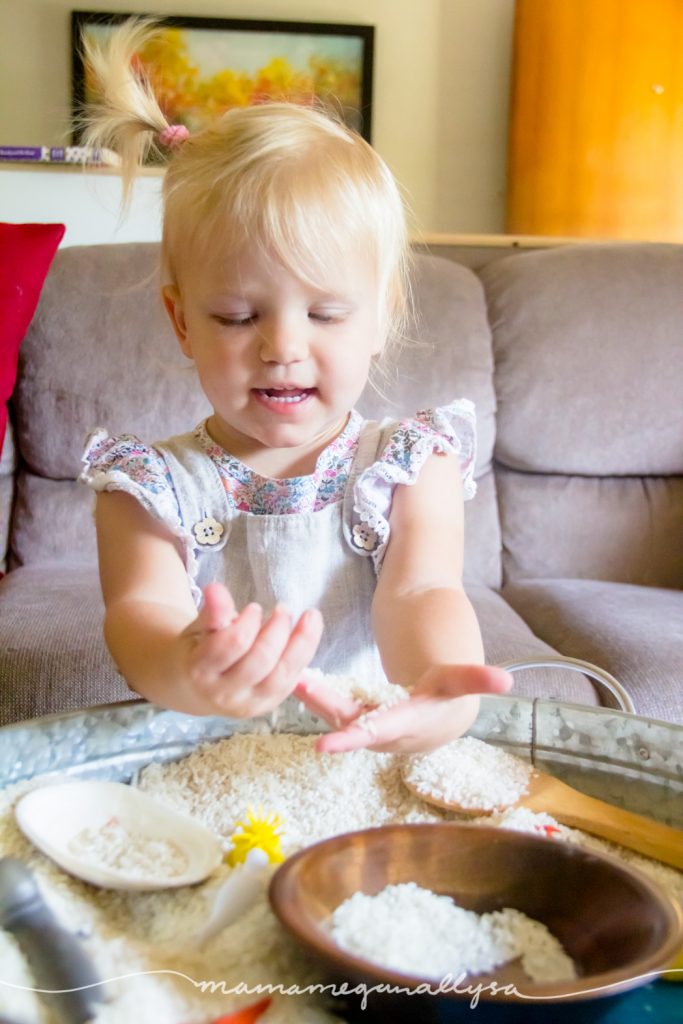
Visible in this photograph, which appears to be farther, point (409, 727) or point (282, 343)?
point (282, 343)

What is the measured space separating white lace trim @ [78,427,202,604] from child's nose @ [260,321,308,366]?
16cm

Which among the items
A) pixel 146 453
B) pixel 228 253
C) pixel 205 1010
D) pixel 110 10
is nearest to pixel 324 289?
pixel 228 253

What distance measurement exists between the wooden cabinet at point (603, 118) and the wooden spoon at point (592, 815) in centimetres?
194

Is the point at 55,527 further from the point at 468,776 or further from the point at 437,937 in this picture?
the point at 437,937

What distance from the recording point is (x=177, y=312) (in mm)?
854

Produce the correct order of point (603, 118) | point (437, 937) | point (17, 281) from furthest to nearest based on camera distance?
point (603, 118) → point (17, 281) → point (437, 937)

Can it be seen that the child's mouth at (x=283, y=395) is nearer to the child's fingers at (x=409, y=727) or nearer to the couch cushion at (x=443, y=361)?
the child's fingers at (x=409, y=727)

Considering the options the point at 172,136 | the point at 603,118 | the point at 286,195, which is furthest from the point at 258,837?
the point at 603,118

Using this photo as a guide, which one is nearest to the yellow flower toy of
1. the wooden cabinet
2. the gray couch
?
the gray couch

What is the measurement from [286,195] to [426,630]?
1.11ft

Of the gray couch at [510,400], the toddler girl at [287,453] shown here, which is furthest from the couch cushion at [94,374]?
the toddler girl at [287,453]

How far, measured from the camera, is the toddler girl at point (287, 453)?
69cm

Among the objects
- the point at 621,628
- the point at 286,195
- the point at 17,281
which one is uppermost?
the point at 286,195

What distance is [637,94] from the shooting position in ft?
7.27
